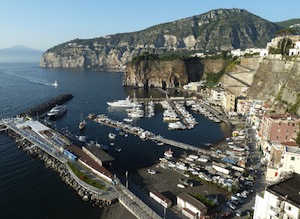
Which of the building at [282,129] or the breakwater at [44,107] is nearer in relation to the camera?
the building at [282,129]

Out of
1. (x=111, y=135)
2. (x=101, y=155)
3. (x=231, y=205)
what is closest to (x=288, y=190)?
(x=231, y=205)

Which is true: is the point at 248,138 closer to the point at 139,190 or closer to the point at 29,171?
the point at 139,190

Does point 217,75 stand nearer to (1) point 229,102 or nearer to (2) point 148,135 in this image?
(1) point 229,102

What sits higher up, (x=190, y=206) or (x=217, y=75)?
(x=217, y=75)

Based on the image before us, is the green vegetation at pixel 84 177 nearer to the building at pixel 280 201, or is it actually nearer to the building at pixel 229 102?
the building at pixel 280 201

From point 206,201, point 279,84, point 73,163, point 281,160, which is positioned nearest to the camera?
point 206,201

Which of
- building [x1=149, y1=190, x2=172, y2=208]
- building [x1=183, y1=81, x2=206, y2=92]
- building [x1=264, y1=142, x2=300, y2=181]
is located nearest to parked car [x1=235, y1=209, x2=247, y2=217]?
building [x1=149, y1=190, x2=172, y2=208]

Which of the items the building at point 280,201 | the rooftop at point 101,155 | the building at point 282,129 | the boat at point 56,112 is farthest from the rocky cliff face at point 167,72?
the building at point 280,201

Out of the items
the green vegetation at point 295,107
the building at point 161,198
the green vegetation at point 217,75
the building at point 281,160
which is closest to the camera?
the building at point 161,198
